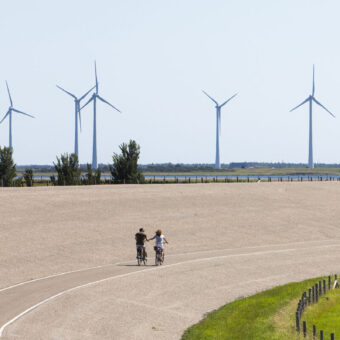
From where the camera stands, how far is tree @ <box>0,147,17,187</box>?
244ft

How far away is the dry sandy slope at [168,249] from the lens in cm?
2102

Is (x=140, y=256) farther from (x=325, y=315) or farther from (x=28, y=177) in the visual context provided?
(x=28, y=177)

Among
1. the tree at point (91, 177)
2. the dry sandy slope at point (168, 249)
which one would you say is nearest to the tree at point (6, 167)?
the tree at point (91, 177)

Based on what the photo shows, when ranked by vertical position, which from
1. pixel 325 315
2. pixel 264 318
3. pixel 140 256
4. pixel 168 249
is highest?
pixel 140 256

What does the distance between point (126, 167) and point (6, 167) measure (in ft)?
48.4

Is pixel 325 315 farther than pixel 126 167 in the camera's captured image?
No

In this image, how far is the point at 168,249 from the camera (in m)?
38.6

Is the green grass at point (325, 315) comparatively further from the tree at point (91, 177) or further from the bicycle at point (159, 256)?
the tree at point (91, 177)

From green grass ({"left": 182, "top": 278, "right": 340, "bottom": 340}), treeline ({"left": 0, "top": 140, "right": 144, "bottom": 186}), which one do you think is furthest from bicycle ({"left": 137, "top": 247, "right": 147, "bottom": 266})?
treeline ({"left": 0, "top": 140, "right": 144, "bottom": 186})

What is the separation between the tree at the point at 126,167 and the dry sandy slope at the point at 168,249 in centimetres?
1464

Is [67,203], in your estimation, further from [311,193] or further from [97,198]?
[311,193]

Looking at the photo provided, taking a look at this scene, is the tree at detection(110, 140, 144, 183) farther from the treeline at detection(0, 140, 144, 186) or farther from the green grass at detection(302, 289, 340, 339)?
the green grass at detection(302, 289, 340, 339)

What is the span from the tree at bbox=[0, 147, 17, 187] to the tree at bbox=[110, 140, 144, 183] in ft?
41.1

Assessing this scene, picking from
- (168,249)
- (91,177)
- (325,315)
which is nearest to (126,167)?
(91,177)
